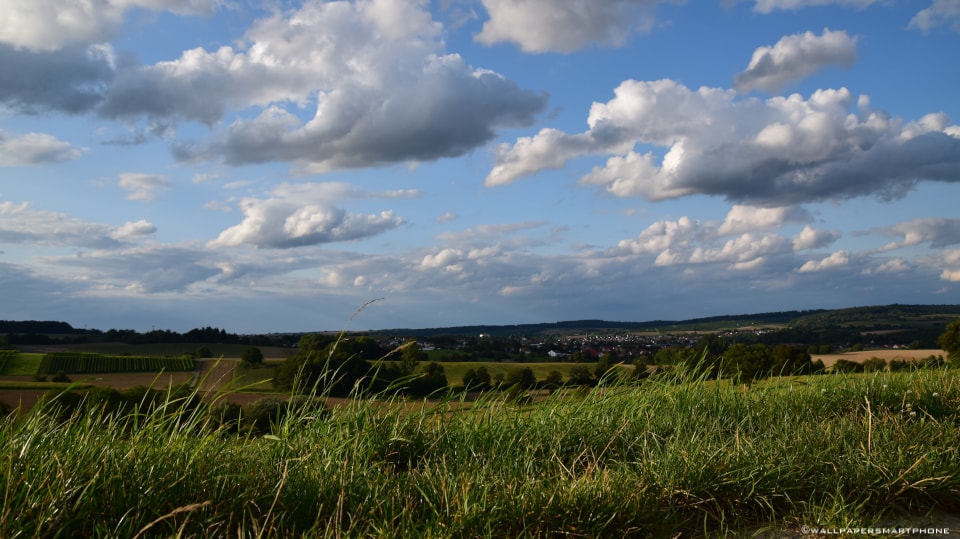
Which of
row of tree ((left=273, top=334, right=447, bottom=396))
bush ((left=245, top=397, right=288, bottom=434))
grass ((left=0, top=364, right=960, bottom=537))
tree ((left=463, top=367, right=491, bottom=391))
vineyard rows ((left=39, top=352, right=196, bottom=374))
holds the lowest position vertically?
vineyard rows ((left=39, top=352, right=196, bottom=374))

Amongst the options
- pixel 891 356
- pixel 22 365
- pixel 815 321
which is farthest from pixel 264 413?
pixel 815 321

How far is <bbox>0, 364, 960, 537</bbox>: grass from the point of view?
2.92 meters

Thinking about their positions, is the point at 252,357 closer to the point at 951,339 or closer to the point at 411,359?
the point at 411,359

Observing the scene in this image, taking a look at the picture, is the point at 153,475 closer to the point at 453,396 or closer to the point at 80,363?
the point at 453,396

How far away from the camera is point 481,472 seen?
357cm

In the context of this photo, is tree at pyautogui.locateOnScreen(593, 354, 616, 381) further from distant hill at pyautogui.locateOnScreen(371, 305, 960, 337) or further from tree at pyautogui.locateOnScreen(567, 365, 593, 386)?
distant hill at pyautogui.locateOnScreen(371, 305, 960, 337)

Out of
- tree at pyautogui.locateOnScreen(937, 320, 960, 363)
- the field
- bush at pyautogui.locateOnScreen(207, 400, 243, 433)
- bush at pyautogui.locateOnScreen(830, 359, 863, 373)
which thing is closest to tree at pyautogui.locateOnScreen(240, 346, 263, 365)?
bush at pyautogui.locateOnScreen(207, 400, 243, 433)

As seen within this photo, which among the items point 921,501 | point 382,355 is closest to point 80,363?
point 382,355

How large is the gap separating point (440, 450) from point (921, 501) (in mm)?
2700

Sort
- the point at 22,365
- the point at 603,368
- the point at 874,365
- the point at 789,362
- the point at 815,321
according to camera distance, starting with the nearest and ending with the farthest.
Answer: the point at 603,368 → the point at 789,362 → the point at 874,365 → the point at 22,365 → the point at 815,321

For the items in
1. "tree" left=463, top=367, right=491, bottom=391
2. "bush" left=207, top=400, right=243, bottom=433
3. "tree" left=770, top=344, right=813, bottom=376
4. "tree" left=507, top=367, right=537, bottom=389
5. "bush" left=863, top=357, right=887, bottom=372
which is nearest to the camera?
"bush" left=207, top=400, right=243, bottom=433

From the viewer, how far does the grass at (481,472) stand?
115 inches

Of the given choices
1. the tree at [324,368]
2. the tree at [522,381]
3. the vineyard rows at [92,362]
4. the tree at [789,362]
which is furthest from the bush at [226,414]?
the vineyard rows at [92,362]

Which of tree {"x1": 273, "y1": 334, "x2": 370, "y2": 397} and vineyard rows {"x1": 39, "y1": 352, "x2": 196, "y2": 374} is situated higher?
tree {"x1": 273, "y1": 334, "x2": 370, "y2": 397}
